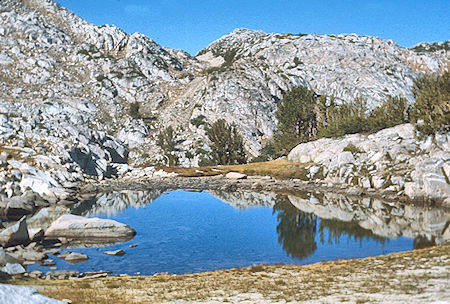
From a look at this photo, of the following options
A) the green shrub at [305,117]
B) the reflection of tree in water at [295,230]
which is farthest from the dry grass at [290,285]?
the green shrub at [305,117]

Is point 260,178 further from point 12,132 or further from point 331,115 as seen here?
point 12,132

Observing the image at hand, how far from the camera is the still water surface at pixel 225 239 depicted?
29594mm

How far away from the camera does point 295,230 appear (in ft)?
133

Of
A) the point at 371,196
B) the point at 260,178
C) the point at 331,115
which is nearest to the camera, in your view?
the point at 371,196

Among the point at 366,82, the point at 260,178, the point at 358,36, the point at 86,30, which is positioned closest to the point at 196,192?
the point at 260,178

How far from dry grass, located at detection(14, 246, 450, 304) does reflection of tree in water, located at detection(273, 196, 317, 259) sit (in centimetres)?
823

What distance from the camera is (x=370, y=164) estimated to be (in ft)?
199

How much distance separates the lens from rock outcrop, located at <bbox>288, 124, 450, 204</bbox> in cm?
4884

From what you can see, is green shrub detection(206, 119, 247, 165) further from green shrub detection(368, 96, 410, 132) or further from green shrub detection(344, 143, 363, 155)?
green shrub detection(344, 143, 363, 155)

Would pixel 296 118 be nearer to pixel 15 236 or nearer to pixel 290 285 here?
pixel 15 236

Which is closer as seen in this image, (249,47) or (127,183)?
(127,183)

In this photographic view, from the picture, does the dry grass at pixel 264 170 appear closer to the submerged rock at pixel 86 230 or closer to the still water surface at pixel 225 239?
the still water surface at pixel 225 239

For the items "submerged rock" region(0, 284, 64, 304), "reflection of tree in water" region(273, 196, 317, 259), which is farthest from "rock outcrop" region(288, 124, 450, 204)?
"submerged rock" region(0, 284, 64, 304)

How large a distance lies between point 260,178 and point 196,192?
46.1 feet
